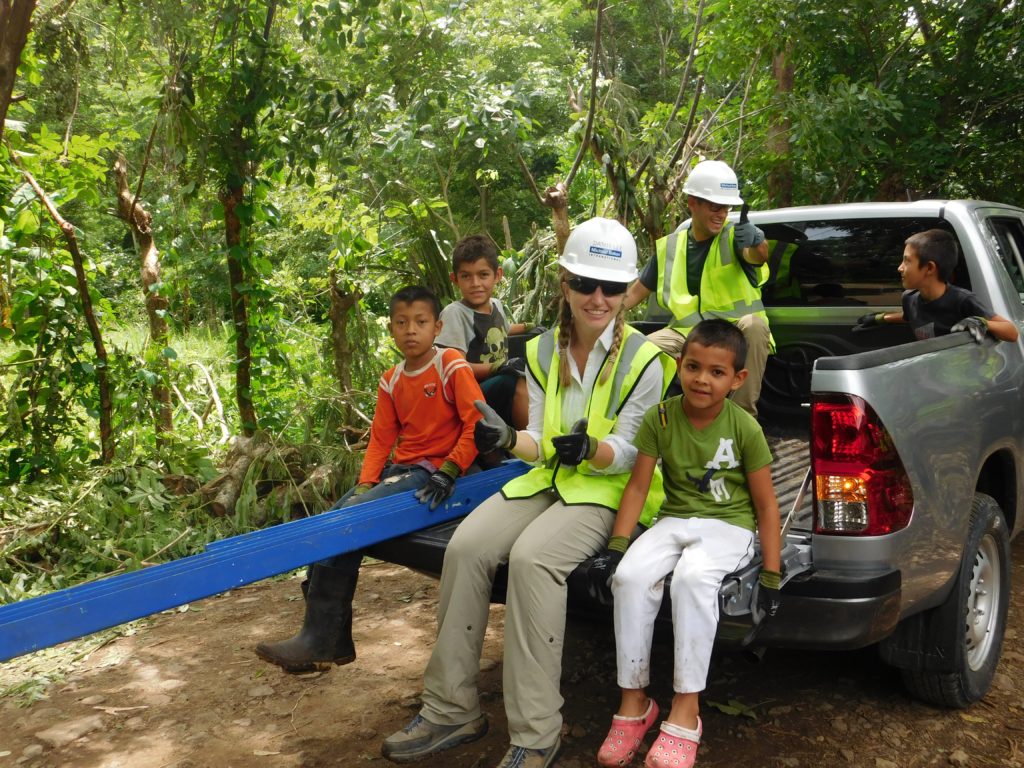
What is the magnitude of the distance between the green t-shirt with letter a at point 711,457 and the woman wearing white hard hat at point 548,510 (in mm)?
135

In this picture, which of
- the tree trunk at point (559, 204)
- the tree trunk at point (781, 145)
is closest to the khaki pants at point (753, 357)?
the tree trunk at point (559, 204)

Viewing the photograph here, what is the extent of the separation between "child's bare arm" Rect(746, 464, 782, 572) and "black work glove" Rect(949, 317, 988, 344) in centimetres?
112

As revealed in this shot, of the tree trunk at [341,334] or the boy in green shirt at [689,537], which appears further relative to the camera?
the tree trunk at [341,334]

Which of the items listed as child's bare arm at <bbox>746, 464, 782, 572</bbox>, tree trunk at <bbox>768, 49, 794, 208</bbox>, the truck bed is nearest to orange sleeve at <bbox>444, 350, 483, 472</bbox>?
the truck bed

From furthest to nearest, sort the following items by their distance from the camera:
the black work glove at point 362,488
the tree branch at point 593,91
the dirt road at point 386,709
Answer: the tree branch at point 593,91 → the black work glove at point 362,488 → the dirt road at point 386,709

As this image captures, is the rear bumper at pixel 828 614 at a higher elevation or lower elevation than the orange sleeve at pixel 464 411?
lower

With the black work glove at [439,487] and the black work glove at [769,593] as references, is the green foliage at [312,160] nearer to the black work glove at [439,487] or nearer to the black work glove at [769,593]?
the black work glove at [439,487]

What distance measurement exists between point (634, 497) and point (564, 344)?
65 cm

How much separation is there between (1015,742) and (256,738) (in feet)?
8.64

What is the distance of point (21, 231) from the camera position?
5.43 meters

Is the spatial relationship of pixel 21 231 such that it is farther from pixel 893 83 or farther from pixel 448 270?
pixel 893 83

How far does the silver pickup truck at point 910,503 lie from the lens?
8.51 ft

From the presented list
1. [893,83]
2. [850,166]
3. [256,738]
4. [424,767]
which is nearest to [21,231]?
[256,738]

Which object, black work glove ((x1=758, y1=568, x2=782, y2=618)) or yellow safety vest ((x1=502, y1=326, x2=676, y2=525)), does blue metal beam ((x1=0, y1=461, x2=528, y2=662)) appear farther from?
black work glove ((x1=758, y1=568, x2=782, y2=618))
